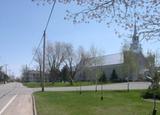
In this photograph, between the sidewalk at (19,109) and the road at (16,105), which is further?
the road at (16,105)

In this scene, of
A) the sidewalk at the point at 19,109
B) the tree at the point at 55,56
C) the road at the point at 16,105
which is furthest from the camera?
the tree at the point at 55,56

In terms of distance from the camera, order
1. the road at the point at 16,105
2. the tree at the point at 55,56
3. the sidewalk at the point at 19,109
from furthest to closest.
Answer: the tree at the point at 55,56, the road at the point at 16,105, the sidewalk at the point at 19,109

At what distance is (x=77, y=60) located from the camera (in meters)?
104

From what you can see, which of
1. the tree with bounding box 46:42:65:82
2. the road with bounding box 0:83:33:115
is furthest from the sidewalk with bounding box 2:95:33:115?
the tree with bounding box 46:42:65:82

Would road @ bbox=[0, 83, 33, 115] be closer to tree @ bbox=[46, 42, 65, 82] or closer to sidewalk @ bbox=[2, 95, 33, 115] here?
sidewalk @ bbox=[2, 95, 33, 115]

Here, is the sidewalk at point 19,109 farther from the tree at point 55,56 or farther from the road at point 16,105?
the tree at point 55,56

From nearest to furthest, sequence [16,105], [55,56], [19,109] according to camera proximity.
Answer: [19,109] → [16,105] → [55,56]

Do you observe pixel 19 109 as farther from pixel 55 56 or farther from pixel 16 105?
pixel 55 56

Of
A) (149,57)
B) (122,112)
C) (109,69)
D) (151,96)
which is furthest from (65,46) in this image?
(122,112)

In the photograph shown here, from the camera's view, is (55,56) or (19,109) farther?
(55,56)

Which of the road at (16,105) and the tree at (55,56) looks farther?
the tree at (55,56)

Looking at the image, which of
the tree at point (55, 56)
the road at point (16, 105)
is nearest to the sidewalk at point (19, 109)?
the road at point (16, 105)

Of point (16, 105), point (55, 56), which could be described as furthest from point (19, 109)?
point (55, 56)

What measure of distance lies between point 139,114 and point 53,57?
3575 inches
